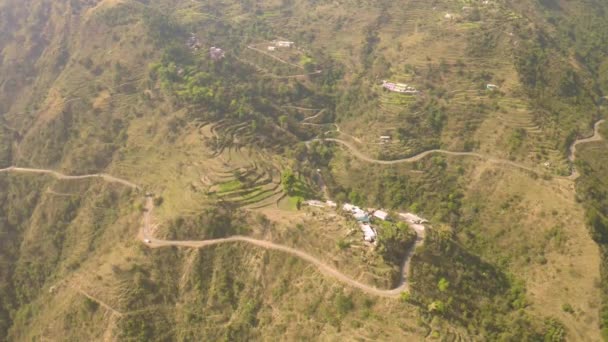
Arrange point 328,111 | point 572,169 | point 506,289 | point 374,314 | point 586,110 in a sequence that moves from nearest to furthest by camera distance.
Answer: point 374,314 < point 506,289 < point 572,169 < point 586,110 < point 328,111

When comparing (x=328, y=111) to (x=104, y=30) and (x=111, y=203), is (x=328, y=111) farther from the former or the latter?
(x=104, y=30)

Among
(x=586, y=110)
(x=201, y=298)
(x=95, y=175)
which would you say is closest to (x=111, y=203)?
(x=95, y=175)

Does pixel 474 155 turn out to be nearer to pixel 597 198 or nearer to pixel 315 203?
pixel 597 198

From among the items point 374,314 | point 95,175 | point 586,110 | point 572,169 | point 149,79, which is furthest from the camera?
point 149,79

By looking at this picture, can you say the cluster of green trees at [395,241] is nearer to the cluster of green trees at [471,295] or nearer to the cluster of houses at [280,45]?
the cluster of green trees at [471,295]

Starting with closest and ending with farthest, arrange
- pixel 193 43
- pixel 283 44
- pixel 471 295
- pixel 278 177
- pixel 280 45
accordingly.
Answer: pixel 471 295
pixel 278 177
pixel 193 43
pixel 280 45
pixel 283 44

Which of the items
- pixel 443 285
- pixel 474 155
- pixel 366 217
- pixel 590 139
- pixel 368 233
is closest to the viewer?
pixel 443 285

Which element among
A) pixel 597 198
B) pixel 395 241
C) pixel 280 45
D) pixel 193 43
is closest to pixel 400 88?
pixel 280 45
